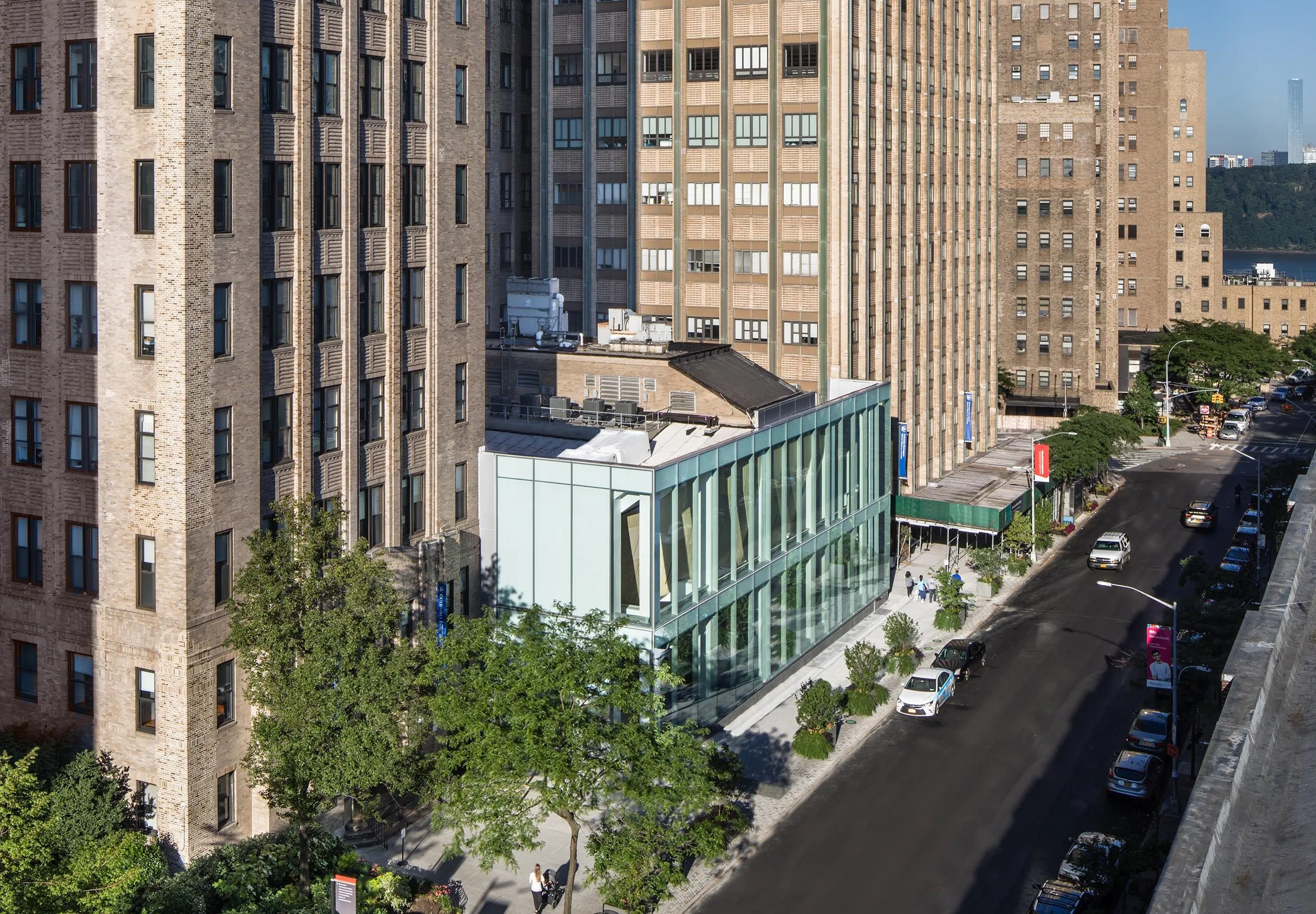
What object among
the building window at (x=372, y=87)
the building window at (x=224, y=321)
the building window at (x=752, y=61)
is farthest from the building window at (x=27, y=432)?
the building window at (x=752, y=61)

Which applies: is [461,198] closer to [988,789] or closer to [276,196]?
[276,196]

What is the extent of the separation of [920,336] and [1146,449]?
47.9 meters

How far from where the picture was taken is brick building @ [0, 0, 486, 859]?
46531mm

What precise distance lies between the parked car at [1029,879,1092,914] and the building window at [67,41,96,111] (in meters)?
38.0

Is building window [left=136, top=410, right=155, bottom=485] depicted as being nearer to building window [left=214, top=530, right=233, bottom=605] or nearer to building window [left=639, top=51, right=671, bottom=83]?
building window [left=214, top=530, right=233, bottom=605]

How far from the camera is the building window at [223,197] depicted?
155 feet

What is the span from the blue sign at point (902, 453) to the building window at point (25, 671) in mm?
54850

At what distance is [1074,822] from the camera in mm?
55625

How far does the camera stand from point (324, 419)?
52.9 meters

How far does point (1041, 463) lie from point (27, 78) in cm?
6619

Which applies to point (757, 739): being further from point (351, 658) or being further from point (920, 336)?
point (920, 336)

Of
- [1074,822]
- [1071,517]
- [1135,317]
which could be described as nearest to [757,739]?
[1074,822]

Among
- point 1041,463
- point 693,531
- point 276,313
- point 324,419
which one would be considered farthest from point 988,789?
point 1041,463

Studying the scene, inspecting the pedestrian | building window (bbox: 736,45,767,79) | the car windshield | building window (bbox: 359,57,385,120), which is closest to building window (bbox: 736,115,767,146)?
building window (bbox: 736,45,767,79)
